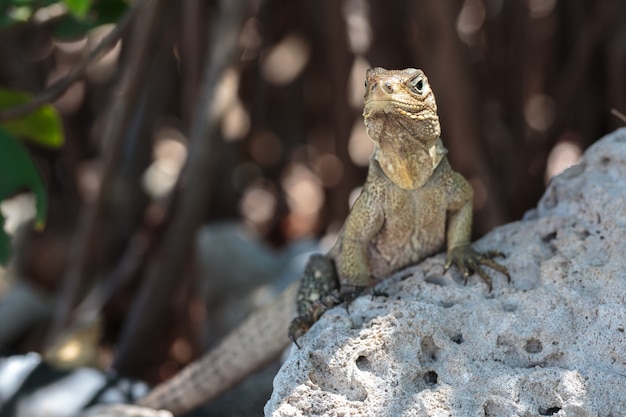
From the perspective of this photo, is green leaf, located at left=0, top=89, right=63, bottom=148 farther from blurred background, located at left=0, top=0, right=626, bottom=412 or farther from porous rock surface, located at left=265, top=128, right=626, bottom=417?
porous rock surface, located at left=265, top=128, right=626, bottom=417

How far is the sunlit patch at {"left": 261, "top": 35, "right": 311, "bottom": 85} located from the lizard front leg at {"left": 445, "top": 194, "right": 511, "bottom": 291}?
3.58 metres

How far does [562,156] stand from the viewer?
5.97 m

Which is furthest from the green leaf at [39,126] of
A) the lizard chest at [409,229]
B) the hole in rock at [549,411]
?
the hole in rock at [549,411]

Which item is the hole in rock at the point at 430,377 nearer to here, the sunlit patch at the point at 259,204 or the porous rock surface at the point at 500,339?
the porous rock surface at the point at 500,339

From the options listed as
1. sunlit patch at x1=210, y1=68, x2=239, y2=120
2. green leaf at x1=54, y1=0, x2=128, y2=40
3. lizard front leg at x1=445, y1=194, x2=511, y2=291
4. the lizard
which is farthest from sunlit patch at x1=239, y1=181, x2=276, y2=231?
lizard front leg at x1=445, y1=194, x2=511, y2=291

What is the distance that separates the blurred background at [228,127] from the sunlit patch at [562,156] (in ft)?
0.07

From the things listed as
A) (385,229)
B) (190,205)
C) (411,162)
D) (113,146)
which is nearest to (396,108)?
(411,162)

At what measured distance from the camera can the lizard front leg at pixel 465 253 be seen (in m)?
2.79

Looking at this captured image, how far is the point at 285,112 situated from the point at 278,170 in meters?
0.47

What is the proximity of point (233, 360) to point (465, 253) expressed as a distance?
1.10 metres

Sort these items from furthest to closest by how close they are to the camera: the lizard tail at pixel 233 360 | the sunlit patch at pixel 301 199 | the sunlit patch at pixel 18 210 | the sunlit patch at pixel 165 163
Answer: the sunlit patch at pixel 301 199
the sunlit patch at pixel 165 163
the sunlit patch at pixel 18 210
the lizard tail at pixel 233 360

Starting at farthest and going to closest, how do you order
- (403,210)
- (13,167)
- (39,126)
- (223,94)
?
(223,94) < (39,126) < (13,167) < (403,210)

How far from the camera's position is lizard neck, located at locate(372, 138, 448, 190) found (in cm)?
286

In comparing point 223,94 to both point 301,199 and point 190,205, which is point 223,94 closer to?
point 190,205
